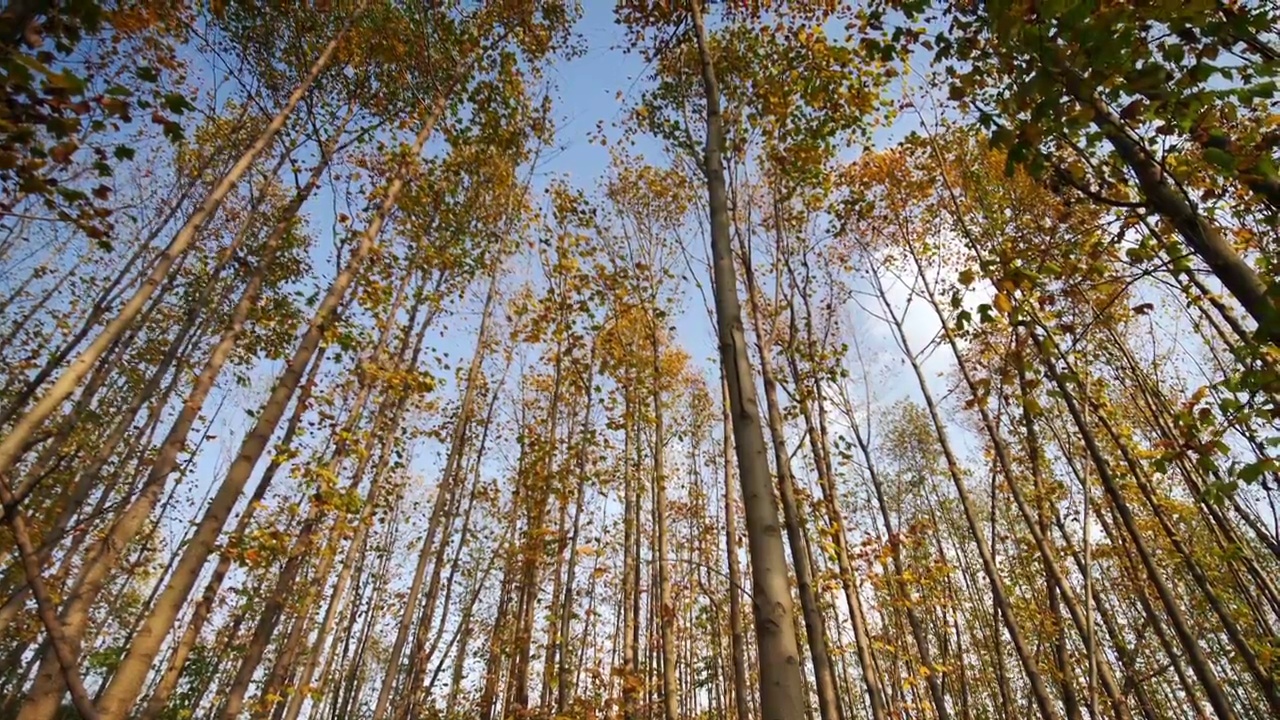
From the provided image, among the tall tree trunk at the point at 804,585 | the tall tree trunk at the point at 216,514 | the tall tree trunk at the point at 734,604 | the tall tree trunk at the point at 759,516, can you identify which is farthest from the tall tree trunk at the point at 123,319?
the tall tree trunk at the point at 734,604

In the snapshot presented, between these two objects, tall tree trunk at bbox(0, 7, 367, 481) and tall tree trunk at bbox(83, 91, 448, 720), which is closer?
tall tree trunk at bbox(83, 91, 448, 720)

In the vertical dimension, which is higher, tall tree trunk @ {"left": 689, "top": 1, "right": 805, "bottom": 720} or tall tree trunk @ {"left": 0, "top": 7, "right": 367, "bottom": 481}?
tall tree trunk @ {"left": 0, "top": 7, "right": 367, "bottom": 481}

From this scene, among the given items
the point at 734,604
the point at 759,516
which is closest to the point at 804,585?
the point at 734,604

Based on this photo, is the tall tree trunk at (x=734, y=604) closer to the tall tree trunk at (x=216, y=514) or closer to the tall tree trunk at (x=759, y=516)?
the tall tree trunk at (x=759, y=516)

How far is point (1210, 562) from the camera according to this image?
9523 mm

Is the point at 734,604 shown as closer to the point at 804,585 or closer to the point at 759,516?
the point at 804,585

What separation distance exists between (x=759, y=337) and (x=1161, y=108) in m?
4.44

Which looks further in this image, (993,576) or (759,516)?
(993,576)

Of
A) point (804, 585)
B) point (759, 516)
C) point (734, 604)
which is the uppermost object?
point (734, 604)

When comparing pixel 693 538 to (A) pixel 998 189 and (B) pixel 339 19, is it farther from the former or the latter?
(B) pixel 339 19

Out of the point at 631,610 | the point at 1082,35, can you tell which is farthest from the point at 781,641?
the point at 631,610

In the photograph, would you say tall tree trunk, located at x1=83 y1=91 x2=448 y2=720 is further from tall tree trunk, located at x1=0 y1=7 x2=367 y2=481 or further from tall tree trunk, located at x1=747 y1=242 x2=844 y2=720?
tall tree trunk, located at x1=747 y1=242 x2=844 y2=720

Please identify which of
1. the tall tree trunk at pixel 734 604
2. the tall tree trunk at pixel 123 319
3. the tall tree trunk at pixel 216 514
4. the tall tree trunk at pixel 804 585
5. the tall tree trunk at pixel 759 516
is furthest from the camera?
the tall tree trunk at pixel 734 604

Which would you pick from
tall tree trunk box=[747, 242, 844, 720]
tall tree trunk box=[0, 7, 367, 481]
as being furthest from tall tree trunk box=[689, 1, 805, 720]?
tall tree trunk box=[0, 7, 367, 481]
